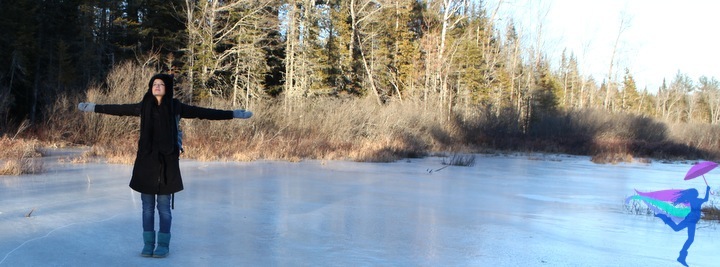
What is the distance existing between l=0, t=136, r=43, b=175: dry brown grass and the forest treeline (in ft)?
21.8

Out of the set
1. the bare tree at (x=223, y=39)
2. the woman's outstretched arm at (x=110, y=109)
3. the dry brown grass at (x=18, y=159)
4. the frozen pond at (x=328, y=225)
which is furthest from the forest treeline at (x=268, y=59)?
the woman's outstretched arm at (x=110, y=109)

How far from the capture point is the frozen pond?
4691mm

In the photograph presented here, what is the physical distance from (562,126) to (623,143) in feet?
20.0

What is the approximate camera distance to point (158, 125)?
4.43 metres

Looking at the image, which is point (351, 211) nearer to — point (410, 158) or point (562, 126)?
point (410, 158)

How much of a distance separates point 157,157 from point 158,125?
0.25 metres

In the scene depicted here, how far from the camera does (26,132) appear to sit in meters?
17.7

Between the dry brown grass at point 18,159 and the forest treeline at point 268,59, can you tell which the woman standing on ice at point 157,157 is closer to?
the dry brown grass at point 18,159

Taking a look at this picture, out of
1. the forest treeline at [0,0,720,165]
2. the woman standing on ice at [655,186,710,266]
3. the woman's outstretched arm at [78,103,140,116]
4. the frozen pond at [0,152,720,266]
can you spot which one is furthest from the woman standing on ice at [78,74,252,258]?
the forest treeline at [0,0,720,165]

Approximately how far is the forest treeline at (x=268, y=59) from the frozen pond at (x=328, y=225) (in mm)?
12770

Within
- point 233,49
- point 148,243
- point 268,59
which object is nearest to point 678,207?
point 148,243

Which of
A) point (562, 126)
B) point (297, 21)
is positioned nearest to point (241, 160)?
point (297, 21)

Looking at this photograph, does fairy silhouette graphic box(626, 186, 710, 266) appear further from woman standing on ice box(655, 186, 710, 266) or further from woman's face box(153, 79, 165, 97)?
woman's face box(153, 79, 165, 97)

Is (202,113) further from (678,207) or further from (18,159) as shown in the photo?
(18,159)
